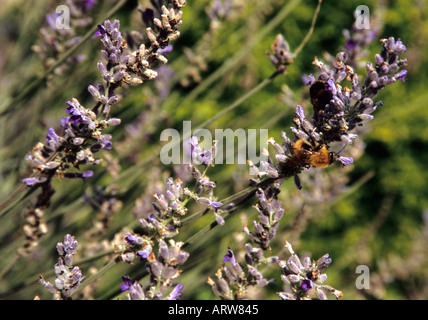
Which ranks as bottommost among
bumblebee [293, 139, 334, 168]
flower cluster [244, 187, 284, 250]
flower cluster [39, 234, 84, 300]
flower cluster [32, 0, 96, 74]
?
flower cluster [244, 187, 284, 250]

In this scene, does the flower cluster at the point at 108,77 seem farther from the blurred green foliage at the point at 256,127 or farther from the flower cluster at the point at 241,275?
the blurred green foliage at the point at 256,127

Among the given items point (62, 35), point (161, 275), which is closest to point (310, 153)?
point (161, 275)

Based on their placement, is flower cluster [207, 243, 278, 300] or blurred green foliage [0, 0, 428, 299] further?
blurred green foliage [0, 0, 428, 299]

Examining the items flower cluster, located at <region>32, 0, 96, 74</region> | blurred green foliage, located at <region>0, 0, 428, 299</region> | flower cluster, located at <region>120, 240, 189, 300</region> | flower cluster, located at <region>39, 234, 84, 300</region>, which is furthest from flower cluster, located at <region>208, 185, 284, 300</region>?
flower cluster, located at <region>32, 0, 96, 74</region>

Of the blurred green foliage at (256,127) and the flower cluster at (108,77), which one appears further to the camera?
the blurred green foliage at (256,127)

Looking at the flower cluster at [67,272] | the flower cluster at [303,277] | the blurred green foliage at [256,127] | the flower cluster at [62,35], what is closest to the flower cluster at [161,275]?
the flower cluster at [67,272]

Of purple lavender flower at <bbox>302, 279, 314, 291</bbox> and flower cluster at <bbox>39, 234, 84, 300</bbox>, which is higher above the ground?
flower cluster at <bbox>39, 234, 84, 300</bbox>

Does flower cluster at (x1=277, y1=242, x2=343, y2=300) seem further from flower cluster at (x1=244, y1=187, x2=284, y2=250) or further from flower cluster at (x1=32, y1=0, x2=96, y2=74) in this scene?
flower cluster at (x1=32, y1=0, x2=96, y2=74)
